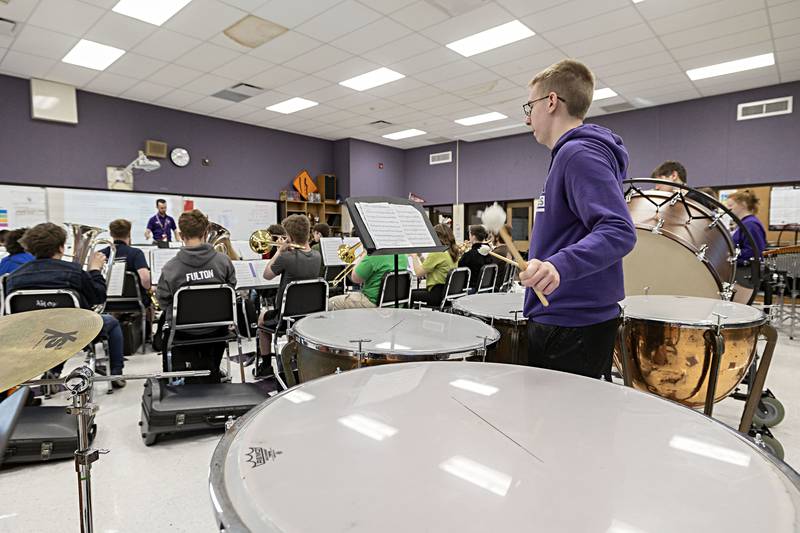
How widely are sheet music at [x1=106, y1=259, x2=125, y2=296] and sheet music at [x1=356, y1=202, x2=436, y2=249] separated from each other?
345cm

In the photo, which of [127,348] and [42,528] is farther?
[127,348]

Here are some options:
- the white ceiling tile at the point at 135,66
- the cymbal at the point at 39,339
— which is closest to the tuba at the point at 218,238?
the white ceiling tile at the point at 135,66

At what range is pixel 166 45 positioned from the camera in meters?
5.19

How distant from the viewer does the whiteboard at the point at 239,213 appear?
829 cm

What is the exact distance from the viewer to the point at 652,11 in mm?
4414

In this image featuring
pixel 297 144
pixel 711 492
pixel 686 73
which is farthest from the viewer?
pixel 297 144

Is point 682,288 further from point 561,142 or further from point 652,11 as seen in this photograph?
point 652,11

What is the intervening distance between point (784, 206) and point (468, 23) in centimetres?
Answer: 564

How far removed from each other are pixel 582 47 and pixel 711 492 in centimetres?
569

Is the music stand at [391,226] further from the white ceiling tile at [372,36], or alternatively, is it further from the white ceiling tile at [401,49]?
the white ceiling tile at [401,49]

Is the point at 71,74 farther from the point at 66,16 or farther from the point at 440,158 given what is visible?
the point at 440,158

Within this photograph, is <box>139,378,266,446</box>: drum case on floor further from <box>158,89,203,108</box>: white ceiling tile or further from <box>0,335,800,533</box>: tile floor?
<box>158,89,203,108</box>: white ceiling tile

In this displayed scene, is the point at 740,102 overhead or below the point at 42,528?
overhead

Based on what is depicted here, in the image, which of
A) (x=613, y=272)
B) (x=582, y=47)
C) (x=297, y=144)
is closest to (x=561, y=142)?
(x=613, y=272)
